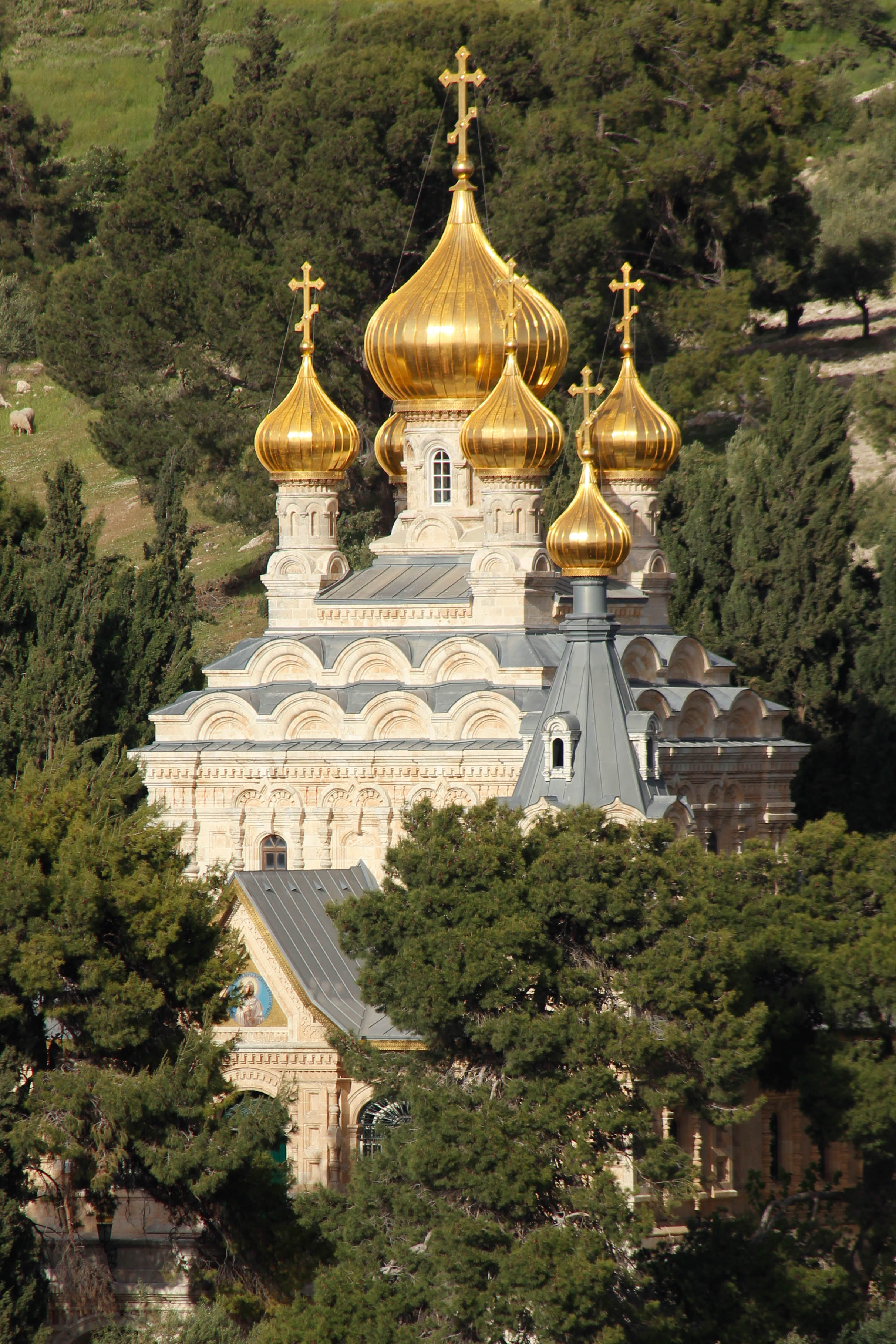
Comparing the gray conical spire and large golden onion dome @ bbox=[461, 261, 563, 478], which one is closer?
the gray conical spire

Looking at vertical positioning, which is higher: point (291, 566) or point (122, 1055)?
point (291, 566)

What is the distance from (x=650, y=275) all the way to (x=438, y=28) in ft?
19.1

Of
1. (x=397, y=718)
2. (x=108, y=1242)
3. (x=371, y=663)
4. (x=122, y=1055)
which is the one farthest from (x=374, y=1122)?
(x=371, y=663)

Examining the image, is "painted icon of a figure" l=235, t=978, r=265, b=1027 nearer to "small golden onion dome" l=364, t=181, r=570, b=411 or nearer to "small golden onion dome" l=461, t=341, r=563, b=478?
"small golden onion dome" l=461, t=341, r=563, b=478

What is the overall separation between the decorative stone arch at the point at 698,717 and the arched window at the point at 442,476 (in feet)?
12.9

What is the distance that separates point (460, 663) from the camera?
25.8 metres

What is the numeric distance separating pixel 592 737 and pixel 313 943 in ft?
10.9

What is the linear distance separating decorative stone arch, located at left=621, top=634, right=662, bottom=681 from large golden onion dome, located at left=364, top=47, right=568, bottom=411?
144 inches

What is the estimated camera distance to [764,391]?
42250 millimetres

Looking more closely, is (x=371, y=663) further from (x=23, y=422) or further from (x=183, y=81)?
(x=183, y=81)

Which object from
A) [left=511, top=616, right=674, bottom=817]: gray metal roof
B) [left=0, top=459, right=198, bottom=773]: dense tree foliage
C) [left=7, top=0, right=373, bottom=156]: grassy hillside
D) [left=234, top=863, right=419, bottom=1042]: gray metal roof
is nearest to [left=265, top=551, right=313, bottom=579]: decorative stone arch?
[left=0, top=459, right=198, bottom=773]: dense tree foliage

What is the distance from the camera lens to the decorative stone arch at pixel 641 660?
87.1 ft

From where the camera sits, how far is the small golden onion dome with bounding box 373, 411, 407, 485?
30.3m

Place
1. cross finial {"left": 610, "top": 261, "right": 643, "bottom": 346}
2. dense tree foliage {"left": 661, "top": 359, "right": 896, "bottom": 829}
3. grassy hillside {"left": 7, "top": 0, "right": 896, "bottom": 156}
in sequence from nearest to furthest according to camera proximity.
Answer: cross finial {"left": 610, "top": 261, "right": 643, "bottom": 346} < dense tree foliage {"left": 661, "top": 359, "right": 896, "bottom": 829} < grassy hillside {"left": 7, "top": 0, "right": 896, "bottom": 156}
